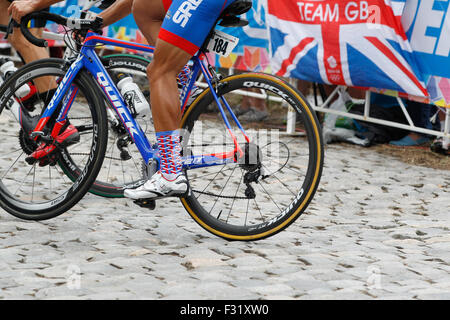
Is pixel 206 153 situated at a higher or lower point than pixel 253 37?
lower

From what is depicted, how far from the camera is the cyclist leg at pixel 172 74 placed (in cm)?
407

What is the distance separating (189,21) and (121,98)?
0.70 metres

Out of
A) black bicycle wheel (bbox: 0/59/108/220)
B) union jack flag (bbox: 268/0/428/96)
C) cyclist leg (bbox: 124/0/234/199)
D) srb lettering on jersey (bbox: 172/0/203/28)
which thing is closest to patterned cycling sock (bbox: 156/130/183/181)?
cyclist leg (bbox: 124/0/234/199)

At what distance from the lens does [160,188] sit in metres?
4.23

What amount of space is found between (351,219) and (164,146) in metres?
1.65

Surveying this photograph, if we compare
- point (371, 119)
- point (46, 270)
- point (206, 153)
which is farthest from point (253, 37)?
point (46, 270)

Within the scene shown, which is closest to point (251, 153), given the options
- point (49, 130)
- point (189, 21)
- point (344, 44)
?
point (189, 21)

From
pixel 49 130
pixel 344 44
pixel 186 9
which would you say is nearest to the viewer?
pixel 186 9

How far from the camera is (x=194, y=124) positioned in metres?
4.39

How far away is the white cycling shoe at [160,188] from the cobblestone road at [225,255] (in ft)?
0.95

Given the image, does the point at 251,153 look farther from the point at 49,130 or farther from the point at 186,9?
the point at 49,130

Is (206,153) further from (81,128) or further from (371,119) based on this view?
(371,119)

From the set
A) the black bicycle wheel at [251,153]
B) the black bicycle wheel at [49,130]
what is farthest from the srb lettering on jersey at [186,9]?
the black bicycle wheel at [49,130]
